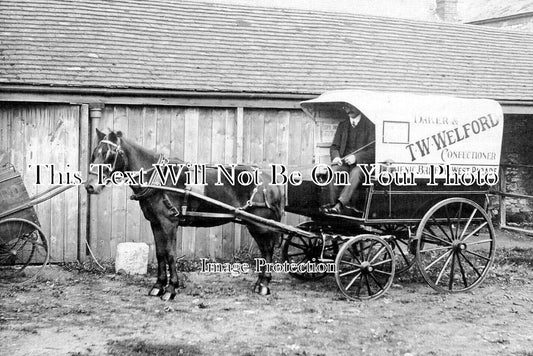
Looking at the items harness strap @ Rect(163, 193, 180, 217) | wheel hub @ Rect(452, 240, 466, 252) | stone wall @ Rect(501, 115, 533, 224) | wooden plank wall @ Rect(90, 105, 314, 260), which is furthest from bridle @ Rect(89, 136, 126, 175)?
stone wall @ Rect(501, 115, 533, 224)

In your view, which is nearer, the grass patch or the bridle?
the grass patch

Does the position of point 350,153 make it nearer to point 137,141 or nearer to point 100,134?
point 100,134

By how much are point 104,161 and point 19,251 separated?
254 cm

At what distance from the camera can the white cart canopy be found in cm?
784

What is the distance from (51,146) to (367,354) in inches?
248

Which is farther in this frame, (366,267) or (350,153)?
(350,153)

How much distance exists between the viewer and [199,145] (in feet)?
34.3

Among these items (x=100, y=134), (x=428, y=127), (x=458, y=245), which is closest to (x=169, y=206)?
(x=100, y=134)

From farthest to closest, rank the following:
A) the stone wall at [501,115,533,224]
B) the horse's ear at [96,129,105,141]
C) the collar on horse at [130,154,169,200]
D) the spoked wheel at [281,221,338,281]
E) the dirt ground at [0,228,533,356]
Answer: the stone wall at [501,115,533,224] → the spoked wheel at [281,221,338,281] → the collar on horse at [130,154,169,200] → the horse's ear at [96,129,105,141] → the dirt ground at [0,228,533,356]

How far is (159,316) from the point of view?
7160mm

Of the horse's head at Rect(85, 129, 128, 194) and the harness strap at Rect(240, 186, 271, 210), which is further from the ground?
the horse's head at Rect(85, 129, 128, 194)

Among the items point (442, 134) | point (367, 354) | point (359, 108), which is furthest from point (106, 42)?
point (367, 354)

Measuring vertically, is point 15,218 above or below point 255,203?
below

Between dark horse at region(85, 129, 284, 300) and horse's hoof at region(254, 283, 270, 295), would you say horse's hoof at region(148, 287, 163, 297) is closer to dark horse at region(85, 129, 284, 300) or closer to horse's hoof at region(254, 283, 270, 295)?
dark horse at region(85, 129, 284, 300)
